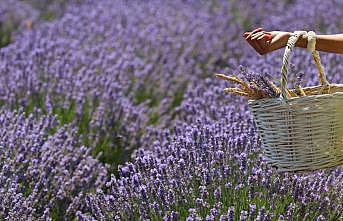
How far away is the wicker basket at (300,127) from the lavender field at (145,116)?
183 mm

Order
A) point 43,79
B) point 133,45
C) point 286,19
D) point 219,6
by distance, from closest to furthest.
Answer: point 43,79, point 133,45, point 286,19, point 219,6

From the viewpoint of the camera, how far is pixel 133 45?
197 inches

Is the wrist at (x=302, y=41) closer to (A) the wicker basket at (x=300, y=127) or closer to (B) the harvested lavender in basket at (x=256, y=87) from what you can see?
(A) the wicker basket at (x=300, y=127)

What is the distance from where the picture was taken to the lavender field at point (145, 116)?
2.54m

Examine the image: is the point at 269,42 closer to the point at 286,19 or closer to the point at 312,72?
the point at 312,72

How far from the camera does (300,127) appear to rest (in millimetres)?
2303

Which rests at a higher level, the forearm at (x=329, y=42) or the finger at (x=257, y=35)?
the finger at (x=257, y=35)

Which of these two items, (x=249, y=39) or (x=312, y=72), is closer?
(x=249, y=39)

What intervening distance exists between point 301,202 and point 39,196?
43.0 inches

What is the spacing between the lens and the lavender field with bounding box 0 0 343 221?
2541 mm

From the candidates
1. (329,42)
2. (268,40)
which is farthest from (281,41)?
(329,42)

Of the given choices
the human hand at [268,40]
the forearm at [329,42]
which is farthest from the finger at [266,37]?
the forearm at [329,42]

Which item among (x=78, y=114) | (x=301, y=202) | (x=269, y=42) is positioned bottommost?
(x=301, y=202)

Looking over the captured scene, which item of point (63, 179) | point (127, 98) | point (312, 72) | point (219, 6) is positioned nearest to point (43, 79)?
point (127, 98)
